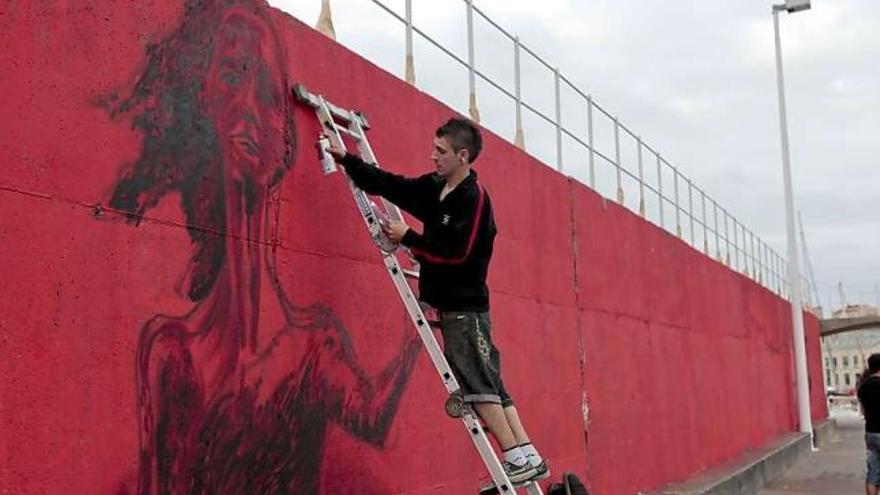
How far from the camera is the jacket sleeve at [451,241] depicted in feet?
14.5

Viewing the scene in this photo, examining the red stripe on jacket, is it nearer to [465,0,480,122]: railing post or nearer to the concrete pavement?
[465,0,480,122]: railing post

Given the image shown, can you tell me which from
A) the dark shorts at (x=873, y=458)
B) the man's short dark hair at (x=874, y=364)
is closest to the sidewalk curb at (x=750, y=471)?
the dark shorts at (x=873, y=458)

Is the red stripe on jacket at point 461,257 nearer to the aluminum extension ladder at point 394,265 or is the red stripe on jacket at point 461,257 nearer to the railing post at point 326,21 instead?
the aluminum extension ladder at point 394,265

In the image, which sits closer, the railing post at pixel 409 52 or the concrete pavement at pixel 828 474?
the railing post at pixel 409 52

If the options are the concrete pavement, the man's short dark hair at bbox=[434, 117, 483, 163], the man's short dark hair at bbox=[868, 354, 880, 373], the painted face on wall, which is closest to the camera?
the painted face on wall

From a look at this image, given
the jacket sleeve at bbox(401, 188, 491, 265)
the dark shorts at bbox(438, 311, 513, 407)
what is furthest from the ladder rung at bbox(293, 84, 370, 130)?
the dark shorts at bbox(438, 311, 513, 407)

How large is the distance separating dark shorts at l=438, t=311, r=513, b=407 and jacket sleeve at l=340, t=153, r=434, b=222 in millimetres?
514

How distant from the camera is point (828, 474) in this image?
15.9 meters

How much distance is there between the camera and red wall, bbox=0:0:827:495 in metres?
3.23

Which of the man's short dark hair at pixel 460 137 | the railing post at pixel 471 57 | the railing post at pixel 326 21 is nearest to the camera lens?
the man's short dark hair at pixel 460 137

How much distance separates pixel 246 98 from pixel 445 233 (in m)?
1.07

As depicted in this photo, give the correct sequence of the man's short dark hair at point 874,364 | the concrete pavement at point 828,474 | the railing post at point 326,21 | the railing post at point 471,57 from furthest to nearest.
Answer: the concrete pavement at point 828,474 < the man's short dark hair at point 874,364 < the railing post at point 471,57 < the railing post at point 326,21

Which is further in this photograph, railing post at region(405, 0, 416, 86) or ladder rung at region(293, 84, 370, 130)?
railing post at region(405, 0, 416, 86)

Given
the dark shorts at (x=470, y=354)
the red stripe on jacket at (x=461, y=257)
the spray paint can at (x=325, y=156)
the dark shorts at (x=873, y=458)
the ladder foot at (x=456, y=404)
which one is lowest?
the dark shorts at (x=873, y=458)
